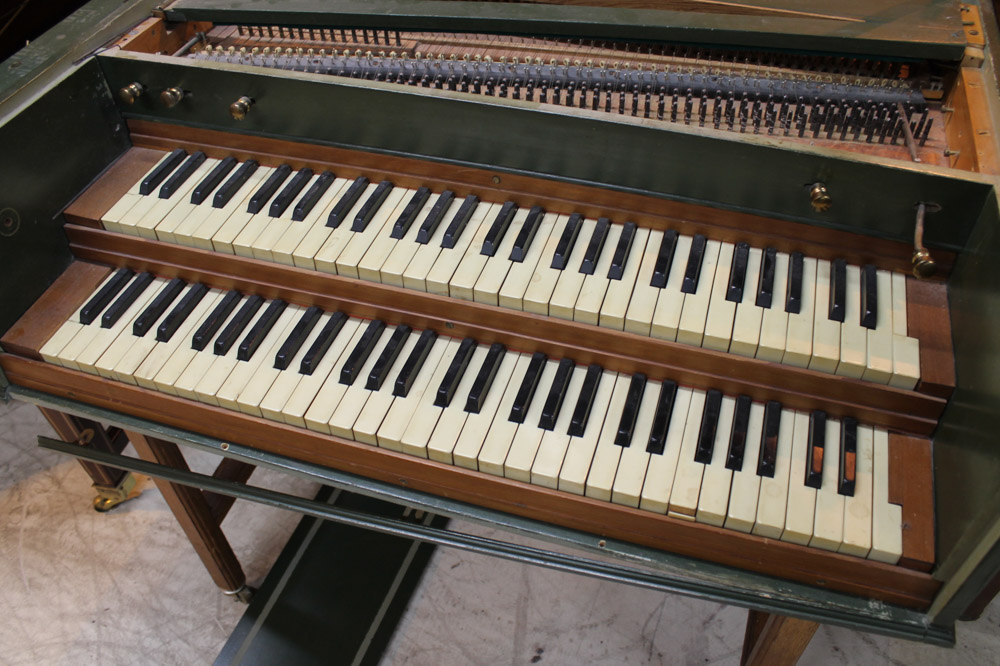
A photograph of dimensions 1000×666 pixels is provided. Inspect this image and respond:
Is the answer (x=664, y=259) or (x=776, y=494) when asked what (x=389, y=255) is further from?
(x=776, y=494)

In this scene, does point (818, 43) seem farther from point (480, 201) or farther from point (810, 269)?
point (480, 201)

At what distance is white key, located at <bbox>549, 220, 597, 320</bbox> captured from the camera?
207cm

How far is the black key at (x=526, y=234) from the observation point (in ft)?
7.18

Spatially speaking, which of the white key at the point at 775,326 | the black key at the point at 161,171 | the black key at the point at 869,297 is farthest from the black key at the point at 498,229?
the black key at the point at 161,171

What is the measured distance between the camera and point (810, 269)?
6.98 feet

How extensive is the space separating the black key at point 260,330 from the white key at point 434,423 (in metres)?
0.51

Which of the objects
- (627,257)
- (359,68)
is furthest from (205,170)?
(627,257)

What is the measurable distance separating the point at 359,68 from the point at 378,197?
18.3 inches

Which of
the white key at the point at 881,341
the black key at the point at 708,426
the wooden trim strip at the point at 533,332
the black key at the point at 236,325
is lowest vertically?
the black key at the point at 708,426

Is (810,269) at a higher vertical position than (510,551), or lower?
higher

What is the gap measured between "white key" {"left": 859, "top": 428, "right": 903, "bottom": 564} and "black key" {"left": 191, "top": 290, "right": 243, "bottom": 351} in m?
1.74

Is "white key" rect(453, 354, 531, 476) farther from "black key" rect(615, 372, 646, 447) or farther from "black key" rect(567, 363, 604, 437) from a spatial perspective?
"black key" rect(615, 372, 646, 447)

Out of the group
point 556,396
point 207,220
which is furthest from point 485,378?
point 207,220

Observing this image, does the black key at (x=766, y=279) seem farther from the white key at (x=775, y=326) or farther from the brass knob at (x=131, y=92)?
the brass knob at (x=131, y=92)
